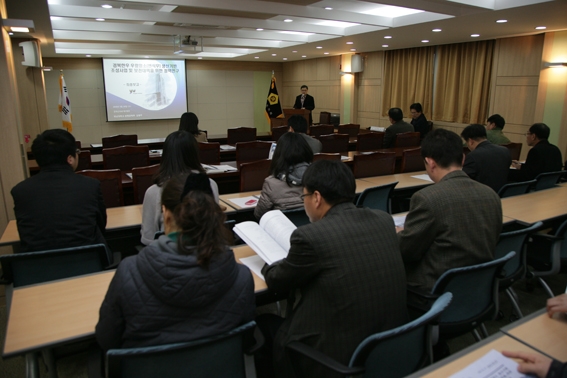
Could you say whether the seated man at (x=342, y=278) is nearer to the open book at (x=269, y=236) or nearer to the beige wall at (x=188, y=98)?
the open book at (x=269, y=236)

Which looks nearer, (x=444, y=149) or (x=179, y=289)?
(x=179, y=289)

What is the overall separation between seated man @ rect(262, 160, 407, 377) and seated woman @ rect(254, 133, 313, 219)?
1.21 metres

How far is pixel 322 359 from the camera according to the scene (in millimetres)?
1389

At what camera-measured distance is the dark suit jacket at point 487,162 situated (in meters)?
3.65

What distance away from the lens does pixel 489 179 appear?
3703mm

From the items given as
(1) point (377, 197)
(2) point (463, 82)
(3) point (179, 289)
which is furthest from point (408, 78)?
(3) point (179, 289)

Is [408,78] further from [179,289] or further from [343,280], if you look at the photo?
[179,289]

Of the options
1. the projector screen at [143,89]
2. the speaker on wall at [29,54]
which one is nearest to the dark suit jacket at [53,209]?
the speaker on wall at [29,54]

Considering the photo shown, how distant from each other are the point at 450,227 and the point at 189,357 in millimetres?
A: 1305

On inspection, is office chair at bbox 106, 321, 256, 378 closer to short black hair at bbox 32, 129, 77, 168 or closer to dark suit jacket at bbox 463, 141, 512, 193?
short black hair at bbox 32, 129, 77, 168

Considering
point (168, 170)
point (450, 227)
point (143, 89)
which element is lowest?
point (450, 227)

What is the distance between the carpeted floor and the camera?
2404mm

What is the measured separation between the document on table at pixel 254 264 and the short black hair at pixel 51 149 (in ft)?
3.86

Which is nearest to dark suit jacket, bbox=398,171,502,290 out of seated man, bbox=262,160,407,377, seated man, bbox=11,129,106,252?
seated man, bbox=262,160,407,377
